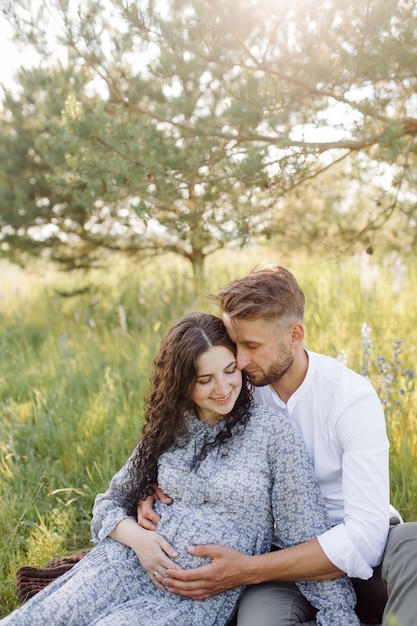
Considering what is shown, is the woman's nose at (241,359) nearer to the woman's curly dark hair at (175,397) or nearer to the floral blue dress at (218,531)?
the woman's curly dark hair at (175,397)

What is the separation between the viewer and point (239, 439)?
8.95 feet

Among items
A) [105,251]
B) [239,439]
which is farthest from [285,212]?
[239,439]

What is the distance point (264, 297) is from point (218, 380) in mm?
381

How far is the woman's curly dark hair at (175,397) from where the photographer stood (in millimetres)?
2697

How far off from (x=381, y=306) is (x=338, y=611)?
330cm

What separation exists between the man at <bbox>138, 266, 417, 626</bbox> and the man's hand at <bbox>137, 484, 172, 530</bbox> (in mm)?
12

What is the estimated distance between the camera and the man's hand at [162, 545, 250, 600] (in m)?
2.46

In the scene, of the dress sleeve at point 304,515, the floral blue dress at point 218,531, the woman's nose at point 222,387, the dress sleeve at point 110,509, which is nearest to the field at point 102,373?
the dress sleeve at point 110,509

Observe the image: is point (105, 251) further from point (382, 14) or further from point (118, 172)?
point (382, 14)

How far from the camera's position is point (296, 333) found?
280cm

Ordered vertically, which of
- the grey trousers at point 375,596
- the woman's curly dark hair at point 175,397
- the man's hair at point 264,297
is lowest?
the grey trousers at point 375,596

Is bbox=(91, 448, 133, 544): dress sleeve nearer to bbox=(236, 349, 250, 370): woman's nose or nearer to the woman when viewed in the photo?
the woman

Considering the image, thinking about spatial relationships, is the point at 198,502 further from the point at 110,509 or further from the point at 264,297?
the point at 264,297

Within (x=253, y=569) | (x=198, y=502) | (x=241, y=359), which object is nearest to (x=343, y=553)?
(x=253, y=569)
